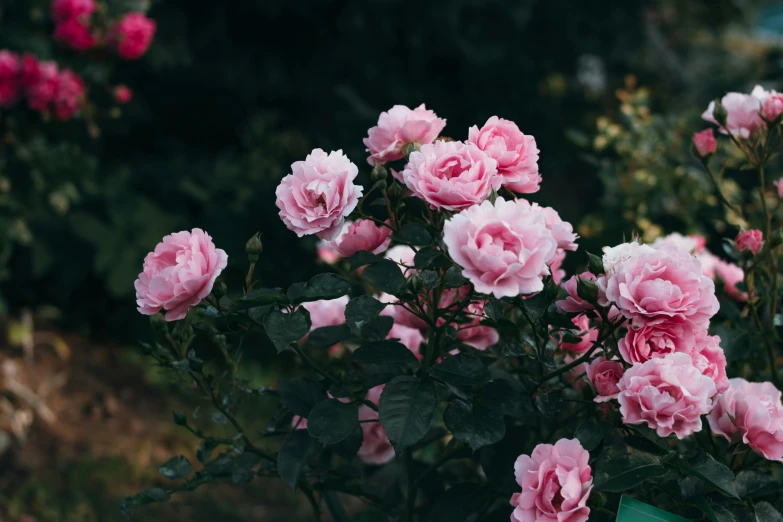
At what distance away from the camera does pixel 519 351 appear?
1.01 meters

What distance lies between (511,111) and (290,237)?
1.58 meters

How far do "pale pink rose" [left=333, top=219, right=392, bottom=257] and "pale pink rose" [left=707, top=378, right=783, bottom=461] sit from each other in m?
0.52

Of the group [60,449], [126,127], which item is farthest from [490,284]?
[126,127]

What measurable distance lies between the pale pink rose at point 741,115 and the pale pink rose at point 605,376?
0.54m

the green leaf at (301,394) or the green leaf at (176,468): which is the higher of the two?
the green leaf at (301,394)

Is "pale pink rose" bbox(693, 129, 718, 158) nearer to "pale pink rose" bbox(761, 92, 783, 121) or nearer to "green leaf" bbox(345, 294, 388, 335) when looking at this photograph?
"pale pink rose" bbox(761, 92, 783, 121)

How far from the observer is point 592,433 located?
37.3 inches

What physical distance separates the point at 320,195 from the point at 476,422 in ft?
1.18

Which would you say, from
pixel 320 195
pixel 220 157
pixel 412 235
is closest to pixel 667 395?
pixel 412 235

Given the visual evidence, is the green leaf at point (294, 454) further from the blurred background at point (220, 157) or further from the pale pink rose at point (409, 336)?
the blurred background at point (220, 157)

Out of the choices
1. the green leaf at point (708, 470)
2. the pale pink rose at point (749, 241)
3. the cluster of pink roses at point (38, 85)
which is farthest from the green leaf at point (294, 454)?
the cluster of pink roses at point (38, 85)

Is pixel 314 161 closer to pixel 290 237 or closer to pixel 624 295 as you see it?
pixel 624 295

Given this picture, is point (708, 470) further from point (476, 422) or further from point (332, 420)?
point (332, 420)

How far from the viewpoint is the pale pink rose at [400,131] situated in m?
1.04
